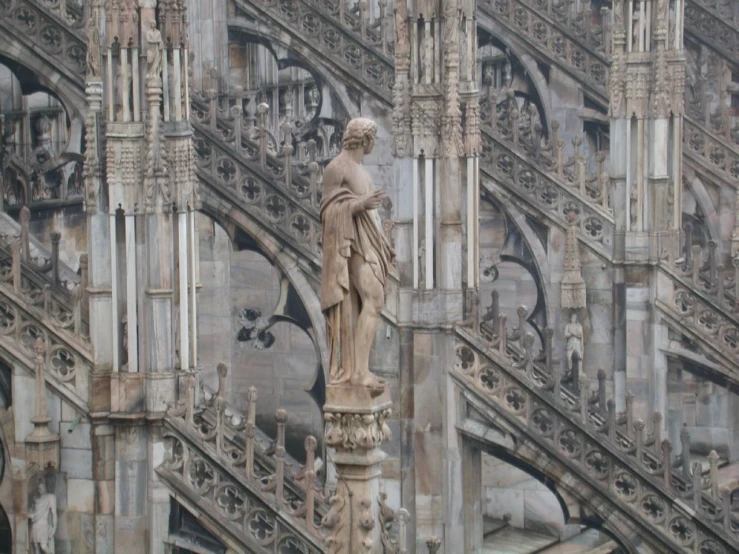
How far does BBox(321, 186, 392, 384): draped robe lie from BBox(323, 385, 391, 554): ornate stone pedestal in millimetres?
226

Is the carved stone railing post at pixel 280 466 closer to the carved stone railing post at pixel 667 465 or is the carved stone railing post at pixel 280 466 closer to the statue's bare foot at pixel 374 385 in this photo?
the carved stone railing post at pixel 667 465

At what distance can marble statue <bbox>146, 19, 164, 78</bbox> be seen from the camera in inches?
1084

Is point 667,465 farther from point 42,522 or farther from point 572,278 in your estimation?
point 42,522

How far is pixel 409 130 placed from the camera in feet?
101

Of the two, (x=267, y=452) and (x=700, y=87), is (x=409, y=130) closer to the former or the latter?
(x=267, y=452)

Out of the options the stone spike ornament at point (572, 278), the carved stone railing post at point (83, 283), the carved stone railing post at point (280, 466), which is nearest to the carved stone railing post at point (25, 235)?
the carved stone railing post at point (83, 283)

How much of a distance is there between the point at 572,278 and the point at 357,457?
15.0 m

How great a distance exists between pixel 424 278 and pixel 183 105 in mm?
4387

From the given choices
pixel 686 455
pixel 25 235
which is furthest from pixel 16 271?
pixel 686 455

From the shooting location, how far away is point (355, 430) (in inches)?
833

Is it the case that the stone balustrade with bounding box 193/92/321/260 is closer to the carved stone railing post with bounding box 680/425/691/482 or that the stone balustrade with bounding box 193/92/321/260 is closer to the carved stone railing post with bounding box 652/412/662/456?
the carved stone railing post with bounding box 652/412/662/456

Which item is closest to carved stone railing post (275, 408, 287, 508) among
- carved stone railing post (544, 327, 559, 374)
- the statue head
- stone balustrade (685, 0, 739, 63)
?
carved stone railing post (544, 327, 559, 374)

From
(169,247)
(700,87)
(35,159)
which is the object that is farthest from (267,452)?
(700,87)

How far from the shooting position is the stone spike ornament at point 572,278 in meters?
35.8
